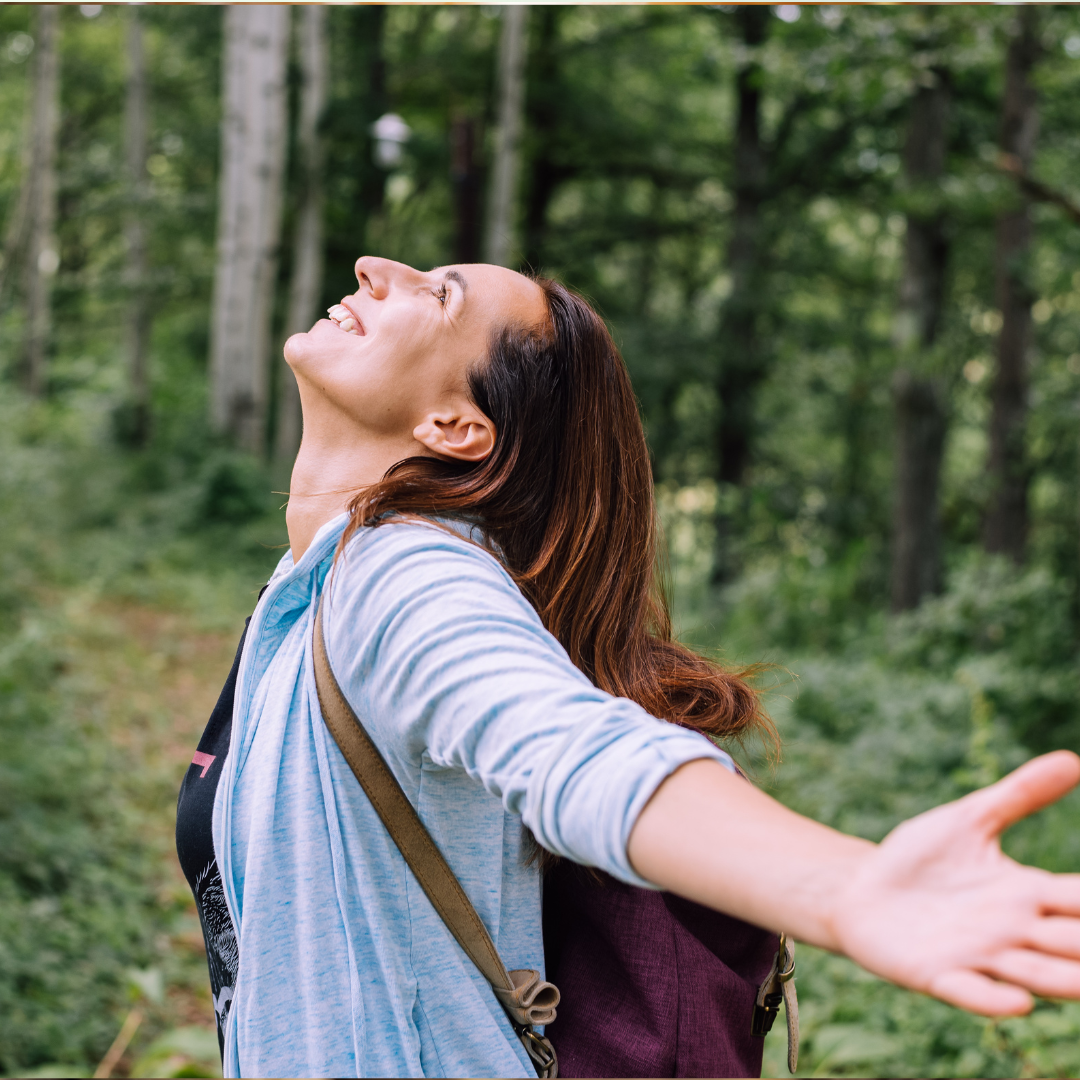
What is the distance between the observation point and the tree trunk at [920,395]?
9.31m

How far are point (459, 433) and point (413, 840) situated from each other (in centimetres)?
54

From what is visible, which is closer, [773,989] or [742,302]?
[773,989]

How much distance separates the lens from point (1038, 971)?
29.2 inches

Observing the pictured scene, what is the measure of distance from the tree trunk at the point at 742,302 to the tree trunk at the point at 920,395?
439 cm

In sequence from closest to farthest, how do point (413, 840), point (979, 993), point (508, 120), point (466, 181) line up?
point (979, 993) < point (413, 840) < point (466, 181) < point (508, 120)

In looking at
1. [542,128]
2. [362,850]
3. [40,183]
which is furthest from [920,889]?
[542,128]

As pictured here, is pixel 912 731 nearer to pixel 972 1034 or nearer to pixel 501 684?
pixel 972 1034

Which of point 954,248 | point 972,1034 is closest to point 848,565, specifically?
point 954,248

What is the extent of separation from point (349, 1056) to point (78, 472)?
41.7 ft

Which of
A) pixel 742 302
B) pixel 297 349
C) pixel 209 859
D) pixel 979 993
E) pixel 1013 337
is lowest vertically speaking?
pixel 209 859

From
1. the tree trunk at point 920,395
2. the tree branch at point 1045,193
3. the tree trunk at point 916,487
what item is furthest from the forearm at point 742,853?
the tree trunk at point 916,487

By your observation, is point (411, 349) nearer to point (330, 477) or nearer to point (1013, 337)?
point (330, 477)

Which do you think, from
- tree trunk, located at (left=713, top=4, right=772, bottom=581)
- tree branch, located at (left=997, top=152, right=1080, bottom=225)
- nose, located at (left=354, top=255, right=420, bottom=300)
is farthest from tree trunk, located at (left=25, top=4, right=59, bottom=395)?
nose, located at (left=354, top=255, right=420, bottom=300)

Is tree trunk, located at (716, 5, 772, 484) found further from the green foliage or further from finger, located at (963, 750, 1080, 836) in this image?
finger, located at (963, 750, 1080, 836)
